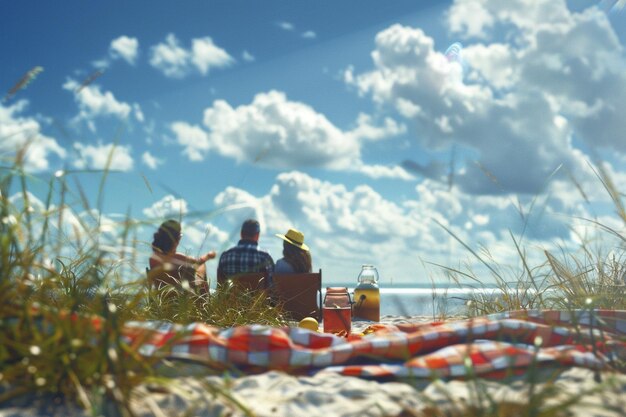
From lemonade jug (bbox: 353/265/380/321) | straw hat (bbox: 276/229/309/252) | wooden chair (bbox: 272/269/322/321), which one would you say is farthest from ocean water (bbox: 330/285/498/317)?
straw hat (bbox: 276/229/309/252)

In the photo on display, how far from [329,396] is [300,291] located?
160 inches

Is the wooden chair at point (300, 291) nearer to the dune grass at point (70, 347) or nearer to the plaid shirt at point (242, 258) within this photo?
the plaid shirt at point (242, 258)

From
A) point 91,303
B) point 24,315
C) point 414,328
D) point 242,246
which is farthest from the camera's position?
point 242,246

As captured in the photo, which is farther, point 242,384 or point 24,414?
point 242,384

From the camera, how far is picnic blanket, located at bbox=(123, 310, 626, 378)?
2.17m

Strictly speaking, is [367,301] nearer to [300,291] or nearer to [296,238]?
[300,291]

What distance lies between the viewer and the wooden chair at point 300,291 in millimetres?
5973

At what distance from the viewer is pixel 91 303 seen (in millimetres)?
2064

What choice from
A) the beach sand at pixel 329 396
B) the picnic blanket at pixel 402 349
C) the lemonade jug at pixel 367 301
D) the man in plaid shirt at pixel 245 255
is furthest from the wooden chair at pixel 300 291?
the beach sand at pixel 329 396

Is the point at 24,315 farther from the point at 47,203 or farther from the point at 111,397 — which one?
the point at 47,203

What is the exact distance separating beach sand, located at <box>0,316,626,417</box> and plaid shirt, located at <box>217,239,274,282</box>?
14.5ft

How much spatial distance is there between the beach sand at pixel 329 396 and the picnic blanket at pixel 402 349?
0.07 meters

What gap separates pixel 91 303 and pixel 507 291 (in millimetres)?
3165

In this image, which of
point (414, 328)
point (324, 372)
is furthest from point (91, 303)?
point (414, 328)
